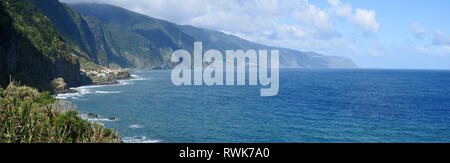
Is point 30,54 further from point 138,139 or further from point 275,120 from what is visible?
point 275,120

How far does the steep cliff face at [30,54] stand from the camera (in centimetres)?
9281

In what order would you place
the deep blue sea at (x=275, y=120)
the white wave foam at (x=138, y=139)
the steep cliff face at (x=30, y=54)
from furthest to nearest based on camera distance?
1. the steep cliff face at (x=30, y=54)
2. the deep blue sea at (x=275, y=120)
3. the white wave foam at (x=138, y=139)

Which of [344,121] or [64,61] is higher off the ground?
[64,61]

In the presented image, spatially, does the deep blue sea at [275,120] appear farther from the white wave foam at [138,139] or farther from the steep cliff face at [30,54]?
the steep cliff face at [30,54]

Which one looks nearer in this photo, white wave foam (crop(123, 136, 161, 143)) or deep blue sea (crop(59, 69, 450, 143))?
white wave foam (crop(123, 136, 161, 143))

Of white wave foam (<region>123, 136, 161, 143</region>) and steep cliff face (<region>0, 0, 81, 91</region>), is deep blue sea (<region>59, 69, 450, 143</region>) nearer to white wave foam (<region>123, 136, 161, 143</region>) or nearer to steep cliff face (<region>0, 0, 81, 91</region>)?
white wave foam (<region>123, 136, 161, 143</region>)

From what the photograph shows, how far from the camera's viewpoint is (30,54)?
356ft

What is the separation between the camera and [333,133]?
2197 inches

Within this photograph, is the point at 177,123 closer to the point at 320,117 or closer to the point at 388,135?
the point at 320,117

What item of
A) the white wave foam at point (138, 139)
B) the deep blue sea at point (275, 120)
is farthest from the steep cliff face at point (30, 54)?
the white wave foam at point (138, 139)

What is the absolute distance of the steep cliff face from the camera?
92812 millimetres

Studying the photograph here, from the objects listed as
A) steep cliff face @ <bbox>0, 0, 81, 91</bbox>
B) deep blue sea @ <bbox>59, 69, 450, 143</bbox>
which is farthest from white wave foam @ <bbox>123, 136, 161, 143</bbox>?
steep cliff face @ <bbox>0, 0, 81, 91</bbox>
